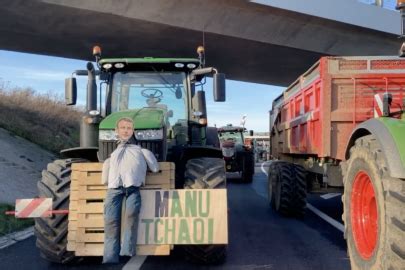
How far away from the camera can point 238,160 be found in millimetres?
19969

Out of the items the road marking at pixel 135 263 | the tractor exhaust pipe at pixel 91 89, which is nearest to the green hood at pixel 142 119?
the tractor exhaust pipe at pixel 91 89

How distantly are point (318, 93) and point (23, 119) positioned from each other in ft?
52.1

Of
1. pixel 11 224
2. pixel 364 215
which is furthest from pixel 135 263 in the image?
pixel 11 224

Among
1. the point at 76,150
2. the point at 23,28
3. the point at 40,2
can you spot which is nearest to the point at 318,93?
the point at 76,150

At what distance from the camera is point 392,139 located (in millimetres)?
4359

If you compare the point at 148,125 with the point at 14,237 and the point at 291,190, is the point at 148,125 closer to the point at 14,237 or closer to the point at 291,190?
the point at 14,237

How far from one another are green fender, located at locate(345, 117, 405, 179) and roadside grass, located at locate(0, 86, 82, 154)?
51.5 feet

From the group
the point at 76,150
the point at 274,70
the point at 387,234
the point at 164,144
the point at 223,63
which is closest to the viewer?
the point at 387,234

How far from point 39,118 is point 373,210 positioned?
64.3ft

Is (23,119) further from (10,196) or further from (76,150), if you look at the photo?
(76,150)

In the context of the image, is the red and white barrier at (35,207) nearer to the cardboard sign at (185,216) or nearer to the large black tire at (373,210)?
the cardboard sign at (185,216)

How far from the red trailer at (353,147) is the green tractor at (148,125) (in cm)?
161

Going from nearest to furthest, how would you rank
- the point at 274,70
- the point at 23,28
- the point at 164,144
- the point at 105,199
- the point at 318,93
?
1. the point at 105,199
2. the point at 164,144
3. the point at 318,93
4. the point at 23,28
5. the point at 274,70

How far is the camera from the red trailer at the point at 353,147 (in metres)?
4.19
